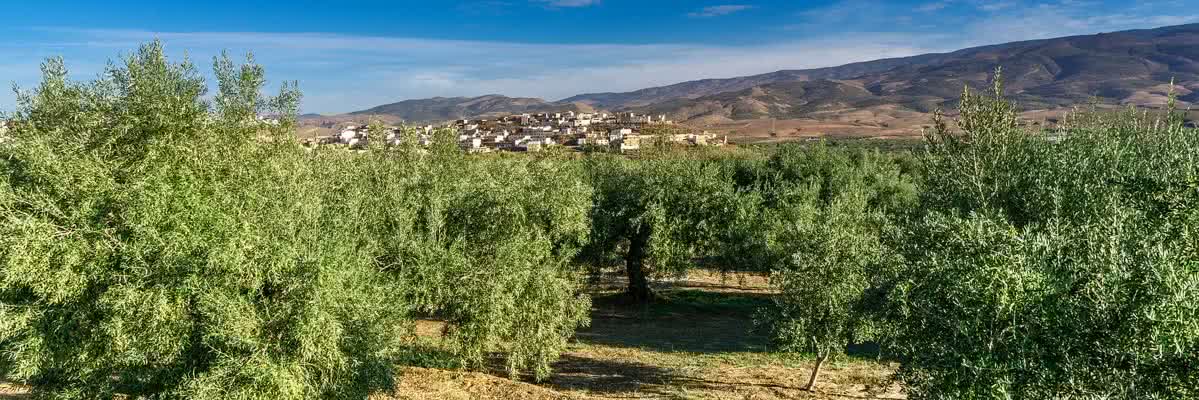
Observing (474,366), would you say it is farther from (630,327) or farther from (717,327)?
(717,327)

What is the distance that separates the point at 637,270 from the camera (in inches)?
1567

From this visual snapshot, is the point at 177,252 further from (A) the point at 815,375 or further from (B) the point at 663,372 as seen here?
(A) the point at 815,375

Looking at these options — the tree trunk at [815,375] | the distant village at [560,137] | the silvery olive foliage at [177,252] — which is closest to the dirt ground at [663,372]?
the tree trunk at [815,375]

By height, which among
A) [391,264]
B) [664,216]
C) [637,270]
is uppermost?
[391,264]

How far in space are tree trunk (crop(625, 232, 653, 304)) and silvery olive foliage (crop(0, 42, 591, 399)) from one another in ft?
66.8

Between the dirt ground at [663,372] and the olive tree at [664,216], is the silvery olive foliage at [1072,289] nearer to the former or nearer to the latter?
the dirt ground at [663,372]

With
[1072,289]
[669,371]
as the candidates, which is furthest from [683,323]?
[1072,289]

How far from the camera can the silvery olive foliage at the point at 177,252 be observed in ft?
45.5

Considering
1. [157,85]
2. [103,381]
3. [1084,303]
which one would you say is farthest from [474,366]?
[1084,303]

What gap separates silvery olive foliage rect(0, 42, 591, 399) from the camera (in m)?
13.9

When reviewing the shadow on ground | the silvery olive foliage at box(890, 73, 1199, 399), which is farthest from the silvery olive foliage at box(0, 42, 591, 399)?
the shadow on ground

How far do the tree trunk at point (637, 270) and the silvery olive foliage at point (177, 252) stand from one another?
66.8ft

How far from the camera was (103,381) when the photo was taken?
14.8m

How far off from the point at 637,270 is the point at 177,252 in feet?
94.5
